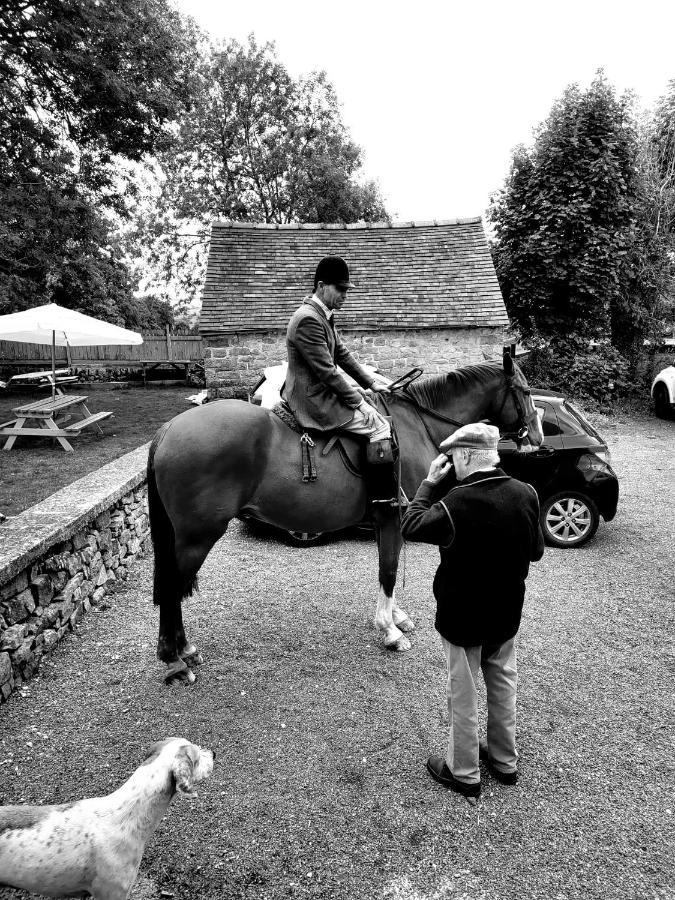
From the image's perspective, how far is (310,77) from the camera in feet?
89.7

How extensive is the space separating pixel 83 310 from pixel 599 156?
19416 millimetres

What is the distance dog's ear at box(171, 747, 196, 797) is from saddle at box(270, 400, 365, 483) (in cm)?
219

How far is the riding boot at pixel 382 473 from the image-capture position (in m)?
4.24

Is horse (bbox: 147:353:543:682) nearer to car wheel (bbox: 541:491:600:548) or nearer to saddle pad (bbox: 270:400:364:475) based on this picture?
saddle pad (bbox: 270:400:364:475)

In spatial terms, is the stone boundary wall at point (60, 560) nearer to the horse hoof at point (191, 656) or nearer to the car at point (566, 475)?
the horse hoof at point (191, 656)

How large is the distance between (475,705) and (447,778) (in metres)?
0.57

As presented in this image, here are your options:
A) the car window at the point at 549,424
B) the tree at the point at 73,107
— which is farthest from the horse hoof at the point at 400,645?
the tree at the point at 73,107

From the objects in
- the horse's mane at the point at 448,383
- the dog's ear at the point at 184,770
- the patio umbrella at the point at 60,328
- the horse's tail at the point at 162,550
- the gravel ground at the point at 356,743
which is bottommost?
the gravel ground at the point at 356,743

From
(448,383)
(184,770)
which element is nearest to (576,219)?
(448,383)

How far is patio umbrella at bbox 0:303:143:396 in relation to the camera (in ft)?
34.7

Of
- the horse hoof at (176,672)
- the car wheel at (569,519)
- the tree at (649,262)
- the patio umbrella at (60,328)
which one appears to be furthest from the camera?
the tree at (649,262)

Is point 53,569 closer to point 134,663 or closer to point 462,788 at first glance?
point 134,663

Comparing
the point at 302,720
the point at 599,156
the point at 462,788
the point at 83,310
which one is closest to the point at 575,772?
the point at 462,788

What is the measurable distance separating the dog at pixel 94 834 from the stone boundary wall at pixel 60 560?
1912 millimetres
